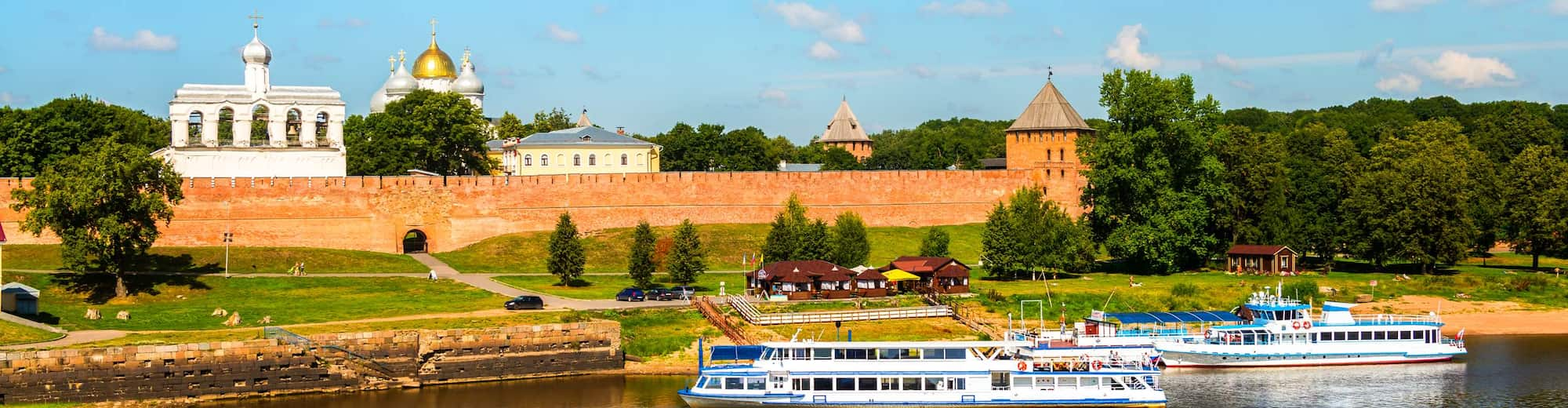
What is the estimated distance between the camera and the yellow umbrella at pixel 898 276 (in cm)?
6675

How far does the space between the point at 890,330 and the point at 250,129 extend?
135 feet

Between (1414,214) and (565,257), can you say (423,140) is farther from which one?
(1414,214)

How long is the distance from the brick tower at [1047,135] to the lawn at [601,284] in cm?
2585

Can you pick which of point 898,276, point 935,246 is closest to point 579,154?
point 935,246

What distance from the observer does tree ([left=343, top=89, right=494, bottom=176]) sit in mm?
94000

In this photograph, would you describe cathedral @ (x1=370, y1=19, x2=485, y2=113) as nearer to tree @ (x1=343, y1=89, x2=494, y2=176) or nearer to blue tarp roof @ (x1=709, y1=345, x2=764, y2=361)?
tree @ (x1=343, y1=89, x2=494, y2=176)

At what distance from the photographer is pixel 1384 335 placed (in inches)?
2280

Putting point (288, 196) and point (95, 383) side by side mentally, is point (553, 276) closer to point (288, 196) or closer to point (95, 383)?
point (288, 196)

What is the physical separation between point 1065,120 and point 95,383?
59.3 metres

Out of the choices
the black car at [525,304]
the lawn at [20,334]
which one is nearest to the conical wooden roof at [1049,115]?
the black car at [525,304]

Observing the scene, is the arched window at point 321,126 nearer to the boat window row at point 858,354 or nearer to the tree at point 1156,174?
the tree at point 1156,174

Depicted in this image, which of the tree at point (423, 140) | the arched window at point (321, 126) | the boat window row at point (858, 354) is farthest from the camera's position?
the tree at point (423, 140)

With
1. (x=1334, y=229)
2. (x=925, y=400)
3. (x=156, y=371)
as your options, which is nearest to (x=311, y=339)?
(x=156, y=371)

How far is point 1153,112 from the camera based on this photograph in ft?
256
